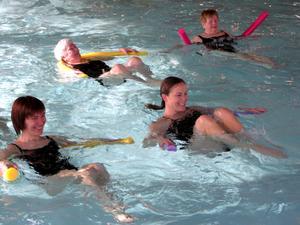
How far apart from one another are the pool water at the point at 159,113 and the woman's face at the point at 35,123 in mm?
312

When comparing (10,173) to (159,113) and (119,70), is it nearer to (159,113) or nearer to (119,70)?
(159,113)

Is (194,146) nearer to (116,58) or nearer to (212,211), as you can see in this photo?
(212,211)

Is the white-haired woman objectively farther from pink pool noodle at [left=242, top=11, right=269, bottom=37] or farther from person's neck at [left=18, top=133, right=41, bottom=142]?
person's neck at [left=18, top=133, right=41, bottom=142]

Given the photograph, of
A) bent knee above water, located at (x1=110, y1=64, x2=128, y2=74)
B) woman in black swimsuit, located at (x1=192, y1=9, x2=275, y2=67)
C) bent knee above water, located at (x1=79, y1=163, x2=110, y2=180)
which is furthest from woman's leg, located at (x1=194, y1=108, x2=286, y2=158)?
woman in black swimsuit, located at (x1=192, y1=9, x2=275, y2=67)

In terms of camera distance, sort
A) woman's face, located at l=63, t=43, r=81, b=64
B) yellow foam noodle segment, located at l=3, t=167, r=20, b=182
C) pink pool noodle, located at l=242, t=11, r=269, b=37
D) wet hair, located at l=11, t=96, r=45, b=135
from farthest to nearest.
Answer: pink pool noodle, located at l=242, t=11, r=269, b=37 → woman's face, located at l=63, t=43, r=81, b=64 → wet hair, located at l=11, t=96, r=45, b=135 → yellow foam noodle segment, located at l=3, t=167, r=20, b=182

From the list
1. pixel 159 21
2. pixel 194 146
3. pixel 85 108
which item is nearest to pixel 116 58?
pixel 85 108

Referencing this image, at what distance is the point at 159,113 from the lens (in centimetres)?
543

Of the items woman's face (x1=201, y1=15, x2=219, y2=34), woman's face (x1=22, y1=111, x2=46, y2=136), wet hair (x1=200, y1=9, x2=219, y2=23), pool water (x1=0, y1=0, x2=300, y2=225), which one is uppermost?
wet hair (x1=200, y1=9, x2=219, y2=23)

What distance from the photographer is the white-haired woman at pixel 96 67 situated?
20.7ft

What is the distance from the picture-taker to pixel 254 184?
13.3ft

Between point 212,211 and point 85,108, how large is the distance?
2.49m

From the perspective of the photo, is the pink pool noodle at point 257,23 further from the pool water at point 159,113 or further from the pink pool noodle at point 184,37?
the pink pool noodle at point 184,37

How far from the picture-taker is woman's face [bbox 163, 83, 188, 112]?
449 cm

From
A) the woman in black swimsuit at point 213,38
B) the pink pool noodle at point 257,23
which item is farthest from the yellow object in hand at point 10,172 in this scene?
the pink pool noodle at point 257,23
